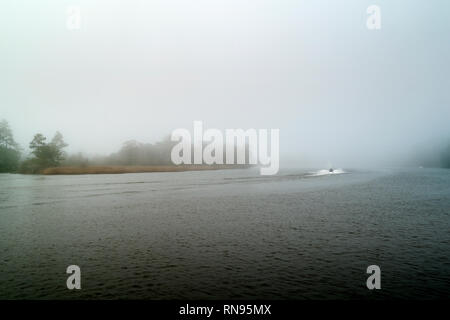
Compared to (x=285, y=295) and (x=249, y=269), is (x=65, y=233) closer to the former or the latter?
(x=249, y=269)

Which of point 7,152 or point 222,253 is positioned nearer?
point 222,253

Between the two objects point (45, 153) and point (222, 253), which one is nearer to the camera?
point (222, 253)

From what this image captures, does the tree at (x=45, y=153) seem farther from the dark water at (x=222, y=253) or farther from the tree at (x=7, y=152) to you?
the dark water at (x=222, y=253)

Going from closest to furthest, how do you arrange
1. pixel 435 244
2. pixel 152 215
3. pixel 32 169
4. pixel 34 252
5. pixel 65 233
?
pixel 34 252 → pixel 435 244 → pixel 65 233 → pixel 152 215 → pixel 32 169

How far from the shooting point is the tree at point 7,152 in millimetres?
148125

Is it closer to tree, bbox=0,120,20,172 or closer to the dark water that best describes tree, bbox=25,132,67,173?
tree, bbox=0,120,20,172

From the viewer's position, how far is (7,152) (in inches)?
5950

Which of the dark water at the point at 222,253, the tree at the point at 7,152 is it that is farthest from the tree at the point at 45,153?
the dark water at the point at 222,253

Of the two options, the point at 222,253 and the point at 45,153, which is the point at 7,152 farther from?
the point at 222,253

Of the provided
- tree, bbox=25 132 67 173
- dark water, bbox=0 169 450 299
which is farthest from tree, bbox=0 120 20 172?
dark water, bbox=0 169 450 299

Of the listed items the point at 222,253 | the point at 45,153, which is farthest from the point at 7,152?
the point at 222,253

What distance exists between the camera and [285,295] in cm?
1547
